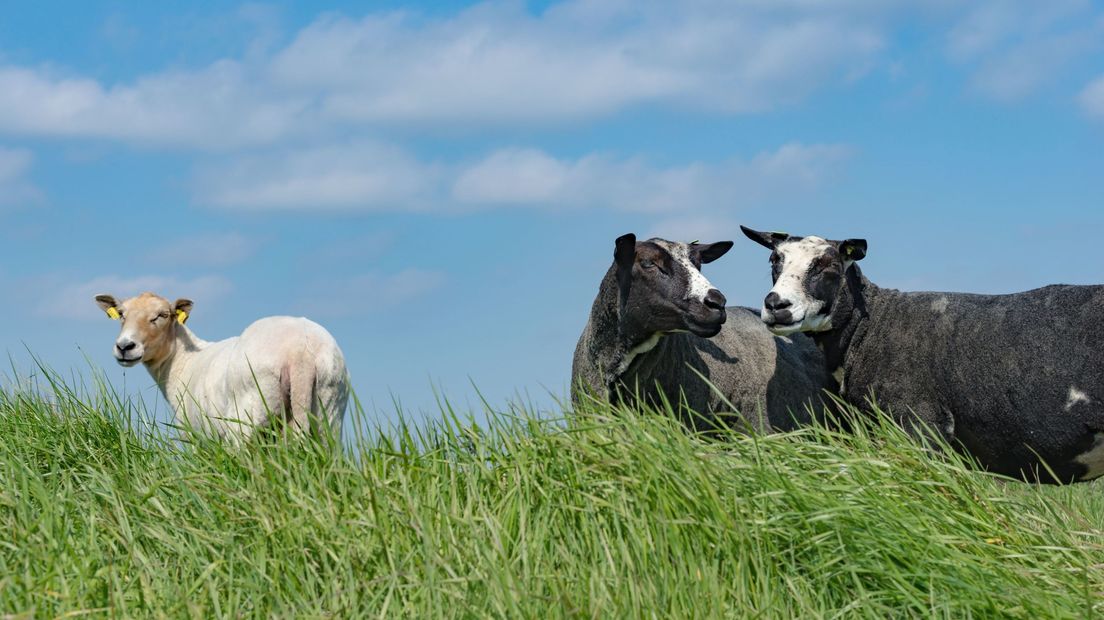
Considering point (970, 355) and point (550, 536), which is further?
point (970, 355)

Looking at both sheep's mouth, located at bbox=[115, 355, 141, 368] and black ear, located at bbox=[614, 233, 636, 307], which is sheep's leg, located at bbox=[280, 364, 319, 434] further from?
black ear, located at bbox=[614, 233, 636, 307]

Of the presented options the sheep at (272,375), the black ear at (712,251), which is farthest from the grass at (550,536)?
the sheep at (272,375)

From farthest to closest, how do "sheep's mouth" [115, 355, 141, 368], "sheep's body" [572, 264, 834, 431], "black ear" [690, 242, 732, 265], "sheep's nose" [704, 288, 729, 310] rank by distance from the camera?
1. "sheep's mouth" [115, 355, 141, 368]
2. "black ear" [690, 242, 732, 265]
3. "sheep's body" [572, 264, 834, 431]
4. "sheep's nose" [704, 288, 729, 310]

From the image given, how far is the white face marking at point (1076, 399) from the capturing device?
372 inches

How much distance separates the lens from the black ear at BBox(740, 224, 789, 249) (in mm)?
10297

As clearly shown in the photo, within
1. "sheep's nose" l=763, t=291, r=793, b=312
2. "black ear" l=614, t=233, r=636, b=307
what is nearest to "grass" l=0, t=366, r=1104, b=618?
"sheep's nose" l=763, t=291, r=793, b=312

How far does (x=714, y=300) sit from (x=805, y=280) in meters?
1.12

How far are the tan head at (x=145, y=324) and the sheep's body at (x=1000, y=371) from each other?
26.6ft

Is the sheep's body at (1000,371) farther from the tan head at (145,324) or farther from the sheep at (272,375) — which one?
the tan head at (145,324)

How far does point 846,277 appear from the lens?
405 inches

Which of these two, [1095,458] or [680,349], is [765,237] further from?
[1095,458]

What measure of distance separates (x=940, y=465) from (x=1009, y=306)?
4180mm

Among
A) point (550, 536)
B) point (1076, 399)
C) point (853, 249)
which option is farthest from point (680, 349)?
point (550, 536)

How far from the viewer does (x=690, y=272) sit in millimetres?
9336
